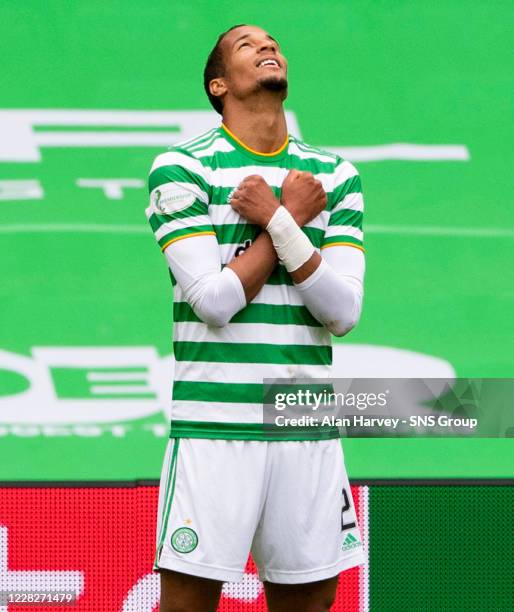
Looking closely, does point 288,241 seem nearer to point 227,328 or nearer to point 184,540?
point 227,328

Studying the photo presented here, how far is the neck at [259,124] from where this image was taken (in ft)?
6.54

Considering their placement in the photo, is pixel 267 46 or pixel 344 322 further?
pixel 267 46

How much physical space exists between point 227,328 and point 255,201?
0.25 metres

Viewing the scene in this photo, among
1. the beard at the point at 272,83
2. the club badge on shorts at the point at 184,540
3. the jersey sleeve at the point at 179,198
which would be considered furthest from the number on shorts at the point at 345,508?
the beard at the point at 272,83

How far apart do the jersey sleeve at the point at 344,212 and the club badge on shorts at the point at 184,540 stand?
623mm

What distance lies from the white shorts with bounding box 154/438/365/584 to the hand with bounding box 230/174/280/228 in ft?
1.40

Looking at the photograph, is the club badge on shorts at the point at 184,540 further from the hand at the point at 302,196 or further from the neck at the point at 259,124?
the neck at the point at 259,124

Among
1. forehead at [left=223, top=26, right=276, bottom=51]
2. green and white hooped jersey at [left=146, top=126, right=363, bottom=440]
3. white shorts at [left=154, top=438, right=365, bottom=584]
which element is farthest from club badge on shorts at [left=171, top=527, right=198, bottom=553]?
forehead at [left=223, top=26, right=276, bottom=51]

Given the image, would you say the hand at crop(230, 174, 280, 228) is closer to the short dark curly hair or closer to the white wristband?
the white wristband

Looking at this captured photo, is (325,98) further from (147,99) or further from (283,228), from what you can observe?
(283,228)

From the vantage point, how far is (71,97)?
3.05 metres

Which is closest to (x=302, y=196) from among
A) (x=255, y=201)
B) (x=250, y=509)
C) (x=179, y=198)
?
(x=255, y=201)

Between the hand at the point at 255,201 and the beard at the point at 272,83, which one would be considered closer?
the hand at the point at 255,201

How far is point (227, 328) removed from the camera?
1.90 metres
